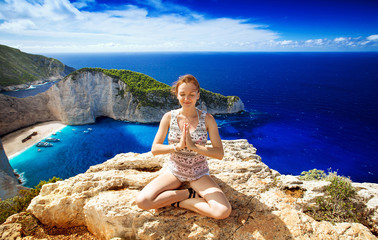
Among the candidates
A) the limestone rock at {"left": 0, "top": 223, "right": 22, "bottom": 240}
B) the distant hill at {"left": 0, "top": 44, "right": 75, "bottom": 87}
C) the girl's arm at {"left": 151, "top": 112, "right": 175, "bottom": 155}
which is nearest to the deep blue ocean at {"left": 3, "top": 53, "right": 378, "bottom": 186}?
the limestone rock at {"left": 0, "top": 223, "right": 22, "bottom": 240}

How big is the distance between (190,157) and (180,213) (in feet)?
4.19

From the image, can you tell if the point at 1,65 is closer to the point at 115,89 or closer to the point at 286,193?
the point at 115,89

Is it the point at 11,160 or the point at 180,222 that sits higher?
the point at 180,222

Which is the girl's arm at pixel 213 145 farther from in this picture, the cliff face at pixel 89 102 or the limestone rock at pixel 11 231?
the cliff face at pixel 89 102

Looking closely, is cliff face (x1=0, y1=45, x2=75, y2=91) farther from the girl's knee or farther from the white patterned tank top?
the girl's knee

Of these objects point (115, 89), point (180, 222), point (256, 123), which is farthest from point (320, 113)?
point (180, 222)

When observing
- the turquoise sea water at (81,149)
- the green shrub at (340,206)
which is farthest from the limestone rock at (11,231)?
the turquoise sea water at (81,149)

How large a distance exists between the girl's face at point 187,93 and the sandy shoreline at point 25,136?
1637 inches

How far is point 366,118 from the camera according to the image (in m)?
49.8

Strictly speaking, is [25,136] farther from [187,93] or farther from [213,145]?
[213,145]

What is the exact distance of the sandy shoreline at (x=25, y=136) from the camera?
110 feet

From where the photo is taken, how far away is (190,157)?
434 centimetres

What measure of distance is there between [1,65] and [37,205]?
118723mm

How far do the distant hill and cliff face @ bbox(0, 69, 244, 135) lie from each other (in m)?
51.5
